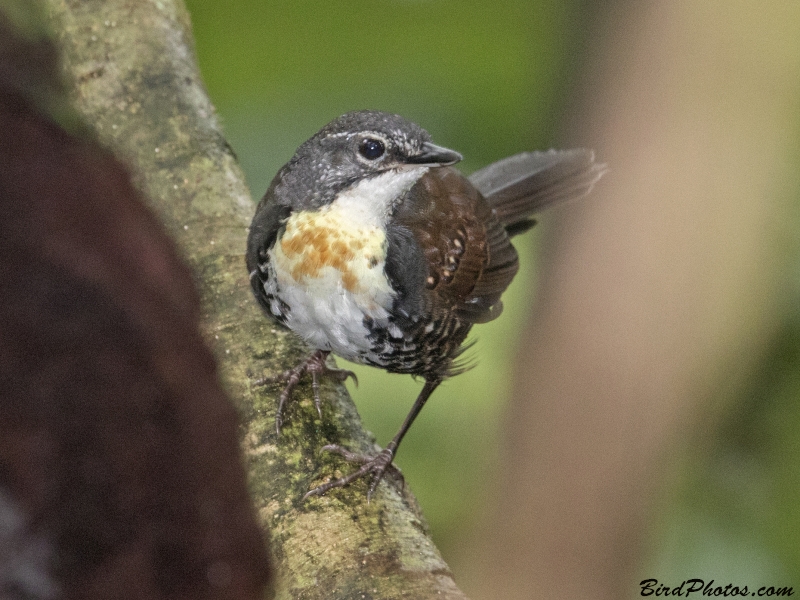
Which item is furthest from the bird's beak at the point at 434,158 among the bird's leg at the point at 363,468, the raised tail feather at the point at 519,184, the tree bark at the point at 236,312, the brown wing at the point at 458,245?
the raised tail feather at the point at 519,184

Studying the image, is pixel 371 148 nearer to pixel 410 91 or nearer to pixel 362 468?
pixel 362 468

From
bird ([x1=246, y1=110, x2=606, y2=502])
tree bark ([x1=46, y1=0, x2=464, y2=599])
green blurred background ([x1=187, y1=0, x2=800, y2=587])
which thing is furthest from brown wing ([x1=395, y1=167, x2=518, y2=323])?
tree bark ([x1=46, y1=0, x2=464, y2=599])

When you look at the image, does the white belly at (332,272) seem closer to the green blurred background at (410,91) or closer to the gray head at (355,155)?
the gray head at (355,155)

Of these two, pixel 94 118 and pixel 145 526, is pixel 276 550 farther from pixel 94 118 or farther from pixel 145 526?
pixel 94 118

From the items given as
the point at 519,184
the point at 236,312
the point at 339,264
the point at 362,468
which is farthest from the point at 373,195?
the point at 519,184

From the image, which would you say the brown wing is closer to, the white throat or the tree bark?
the white throat

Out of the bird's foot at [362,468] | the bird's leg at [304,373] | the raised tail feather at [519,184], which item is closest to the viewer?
the bird's foot at [362,468]
